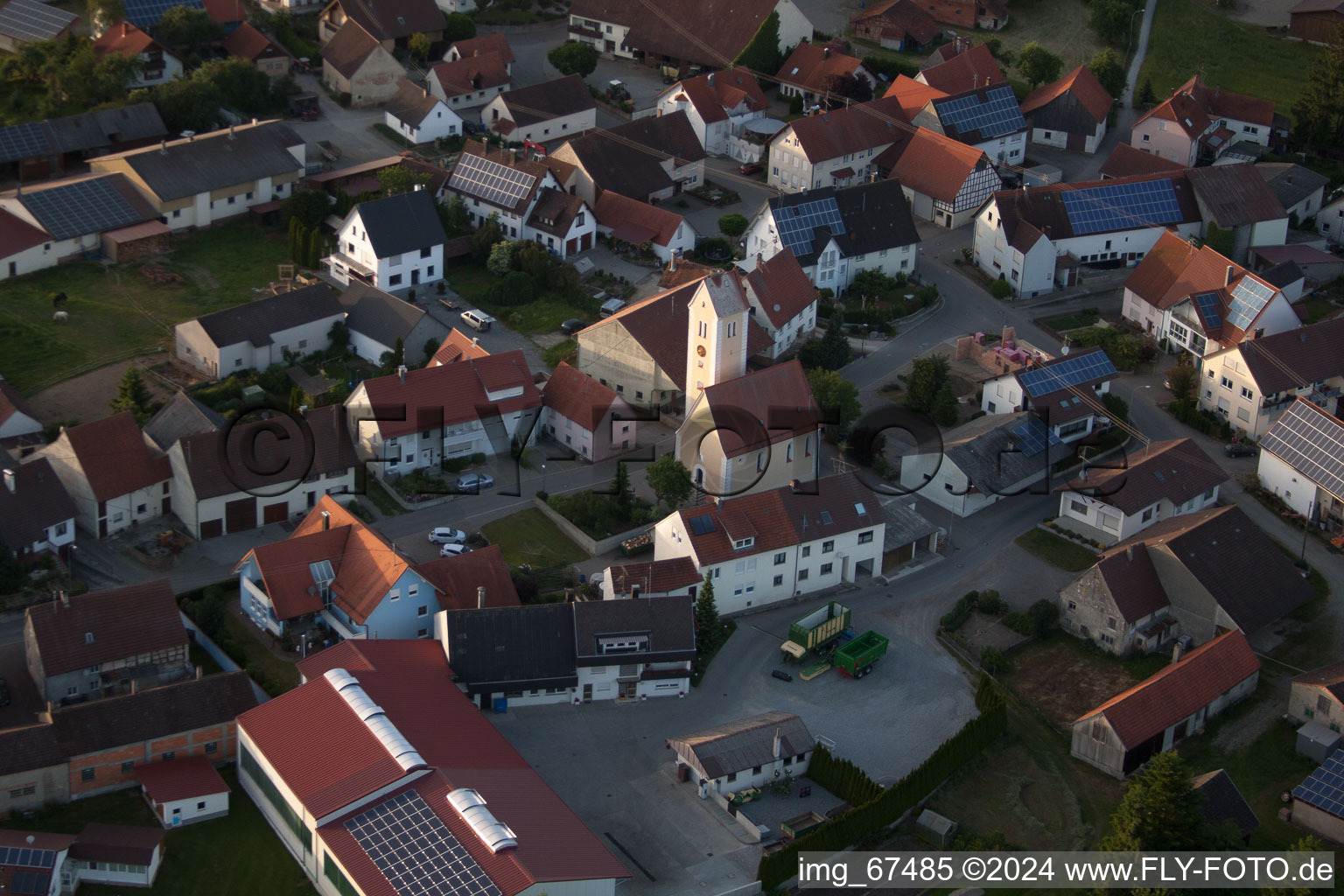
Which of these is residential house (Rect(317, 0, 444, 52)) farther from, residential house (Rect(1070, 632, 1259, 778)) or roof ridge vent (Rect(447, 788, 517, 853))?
residential house (Rect(1070, 632, 1259, 778))

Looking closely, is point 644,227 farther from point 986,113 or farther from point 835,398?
point 986,113

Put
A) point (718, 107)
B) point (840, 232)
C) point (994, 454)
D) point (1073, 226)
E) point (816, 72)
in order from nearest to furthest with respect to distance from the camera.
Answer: point (994, 454)
point (840, 232)
point (1073, 226)
point (718, 107)
point (816, 72)

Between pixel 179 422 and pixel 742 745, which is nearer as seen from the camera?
pixel 742 745

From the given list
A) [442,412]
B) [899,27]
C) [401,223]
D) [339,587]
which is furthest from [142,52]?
[339,587]

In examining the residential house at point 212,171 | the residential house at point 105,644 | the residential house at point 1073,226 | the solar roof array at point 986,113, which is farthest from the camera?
the solar roof array at point 986,113

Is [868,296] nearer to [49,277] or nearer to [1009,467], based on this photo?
[1009,467]

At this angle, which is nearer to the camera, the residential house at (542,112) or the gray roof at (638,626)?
the gray roof at (638,626)

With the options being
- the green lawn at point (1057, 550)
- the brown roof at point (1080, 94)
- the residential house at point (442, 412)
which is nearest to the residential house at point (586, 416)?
the residential house at point (442, 412)

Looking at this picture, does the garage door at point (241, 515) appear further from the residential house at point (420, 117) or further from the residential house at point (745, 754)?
the residential house at point (420, 117)
